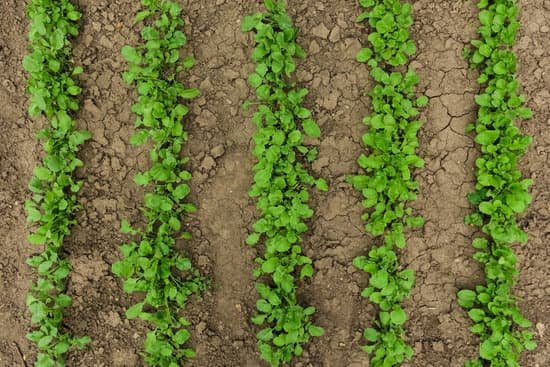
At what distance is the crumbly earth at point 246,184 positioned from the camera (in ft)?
8.71

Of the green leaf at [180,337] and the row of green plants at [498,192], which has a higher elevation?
the row of green plants at [498,192]

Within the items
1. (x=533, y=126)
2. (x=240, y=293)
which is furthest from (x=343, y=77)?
(x=240, y=293)

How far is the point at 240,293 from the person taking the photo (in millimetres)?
2707

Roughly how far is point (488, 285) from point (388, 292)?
47 cm

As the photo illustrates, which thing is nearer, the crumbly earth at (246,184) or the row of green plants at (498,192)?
the row of green plants at (498,192)

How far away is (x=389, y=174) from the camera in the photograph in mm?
2562

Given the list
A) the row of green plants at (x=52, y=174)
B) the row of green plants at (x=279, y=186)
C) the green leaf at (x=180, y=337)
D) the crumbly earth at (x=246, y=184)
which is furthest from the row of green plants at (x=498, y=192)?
the row of green plants at (x=52, y=174)

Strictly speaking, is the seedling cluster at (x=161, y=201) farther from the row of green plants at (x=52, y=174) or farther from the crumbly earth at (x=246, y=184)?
the row of green plants at (x=52, y=174)

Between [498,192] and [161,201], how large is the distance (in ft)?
5.06

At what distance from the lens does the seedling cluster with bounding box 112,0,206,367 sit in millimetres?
2602

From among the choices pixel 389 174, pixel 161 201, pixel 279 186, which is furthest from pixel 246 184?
pixel 389 174

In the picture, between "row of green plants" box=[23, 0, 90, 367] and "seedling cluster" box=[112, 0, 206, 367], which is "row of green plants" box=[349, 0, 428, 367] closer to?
"seedling cluster" box=[112, 0, 206, 367]

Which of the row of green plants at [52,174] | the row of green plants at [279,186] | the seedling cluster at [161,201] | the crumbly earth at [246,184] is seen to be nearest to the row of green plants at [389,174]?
the crumbly earth at [246,184]

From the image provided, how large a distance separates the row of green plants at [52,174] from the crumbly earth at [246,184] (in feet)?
0.24
